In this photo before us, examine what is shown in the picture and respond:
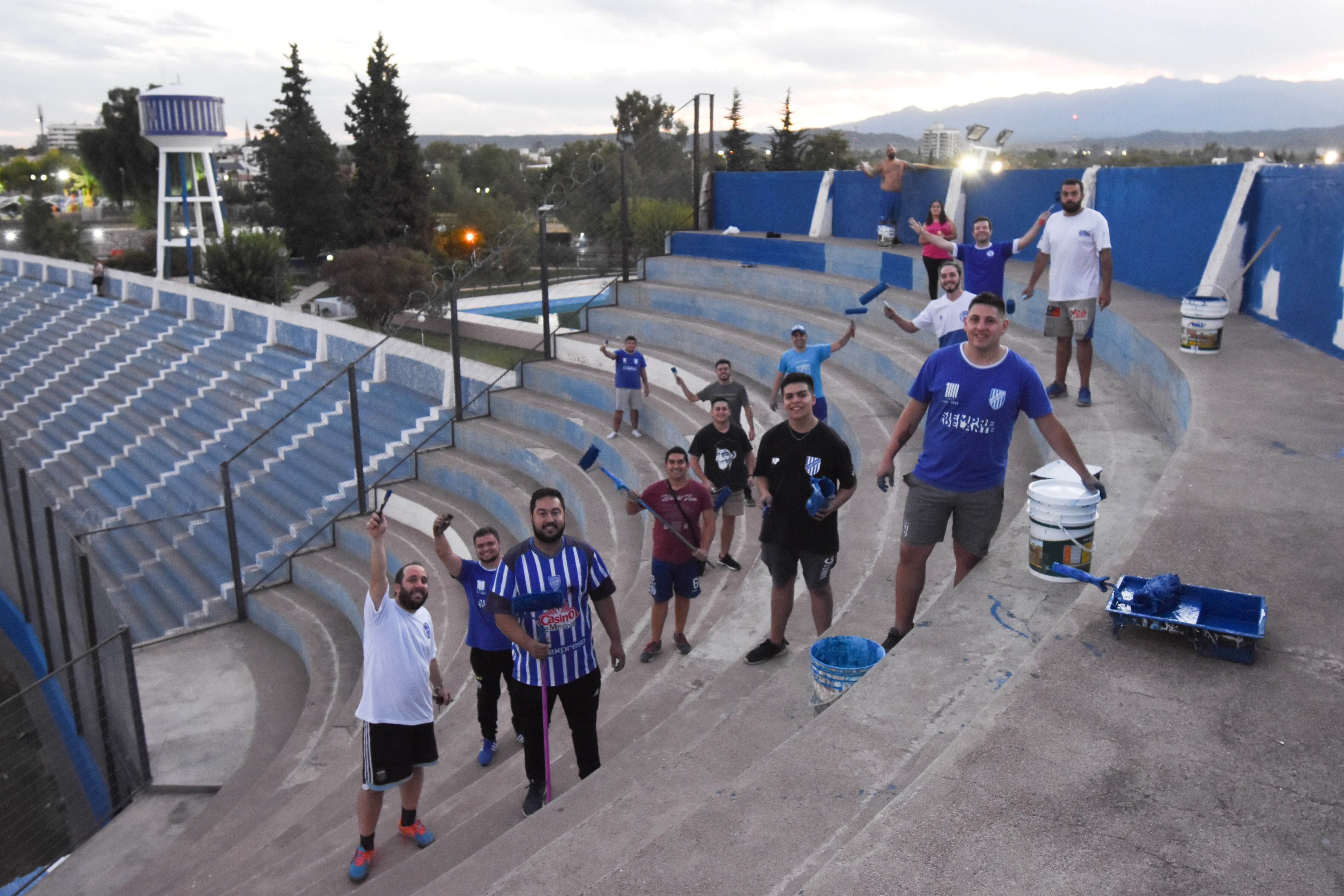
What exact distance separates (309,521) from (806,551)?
1054 cm

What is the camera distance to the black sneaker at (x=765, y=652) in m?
4.93

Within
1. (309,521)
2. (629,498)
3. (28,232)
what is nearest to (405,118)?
(28,232)

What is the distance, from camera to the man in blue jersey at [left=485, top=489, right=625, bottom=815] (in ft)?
14.1

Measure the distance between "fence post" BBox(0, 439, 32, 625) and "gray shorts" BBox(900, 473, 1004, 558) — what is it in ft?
38.8

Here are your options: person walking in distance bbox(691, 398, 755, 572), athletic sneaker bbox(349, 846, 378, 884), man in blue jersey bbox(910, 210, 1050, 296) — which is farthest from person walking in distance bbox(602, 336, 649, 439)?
athletic sneaker bbox(349, 846, 378, 884)

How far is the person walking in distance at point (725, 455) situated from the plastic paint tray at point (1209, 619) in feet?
12.0

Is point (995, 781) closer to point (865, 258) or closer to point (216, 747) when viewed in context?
point (216, 747)

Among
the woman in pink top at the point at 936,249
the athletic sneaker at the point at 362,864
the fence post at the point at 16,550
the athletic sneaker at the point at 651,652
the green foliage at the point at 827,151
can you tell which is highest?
the green foliage at the point at 827,151

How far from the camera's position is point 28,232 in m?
52.0

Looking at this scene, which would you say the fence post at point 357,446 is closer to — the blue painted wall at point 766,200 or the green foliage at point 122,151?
the blue painted wall at point 766,200

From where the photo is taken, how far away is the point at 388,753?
4.76m

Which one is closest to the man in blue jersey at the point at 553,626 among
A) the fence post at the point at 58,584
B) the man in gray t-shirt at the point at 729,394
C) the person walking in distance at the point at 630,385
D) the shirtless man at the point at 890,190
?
the man in gray t-shirt at the point at 729,394

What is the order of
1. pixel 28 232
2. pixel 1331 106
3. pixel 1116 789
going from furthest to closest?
1. pixel 1331 106
2. pixel 28 232
3. pixel 1116 789

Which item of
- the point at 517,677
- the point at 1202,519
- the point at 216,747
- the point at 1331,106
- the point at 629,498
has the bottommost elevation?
the point at 216,747
